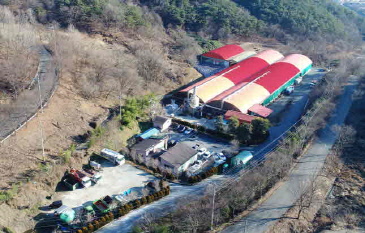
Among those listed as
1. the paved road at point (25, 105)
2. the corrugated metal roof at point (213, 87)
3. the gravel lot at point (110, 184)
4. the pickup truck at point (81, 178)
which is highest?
the paved road at point (25, 105)

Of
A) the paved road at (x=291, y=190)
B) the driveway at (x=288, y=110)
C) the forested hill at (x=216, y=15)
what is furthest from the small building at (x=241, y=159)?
the forested hill at (x=216, y=15)

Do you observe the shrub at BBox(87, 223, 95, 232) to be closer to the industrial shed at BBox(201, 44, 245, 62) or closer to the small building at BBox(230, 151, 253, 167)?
the small building at BBox(230, 151, 253, 167)

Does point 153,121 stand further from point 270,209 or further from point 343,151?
point 343,151

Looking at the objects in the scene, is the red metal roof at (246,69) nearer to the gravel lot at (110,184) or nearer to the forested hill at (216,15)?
the forested hill at (216,15)

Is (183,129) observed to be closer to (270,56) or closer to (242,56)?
(242,56)

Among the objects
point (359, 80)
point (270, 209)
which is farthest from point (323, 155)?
point (359, 80)

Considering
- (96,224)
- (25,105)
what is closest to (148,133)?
(25,105)

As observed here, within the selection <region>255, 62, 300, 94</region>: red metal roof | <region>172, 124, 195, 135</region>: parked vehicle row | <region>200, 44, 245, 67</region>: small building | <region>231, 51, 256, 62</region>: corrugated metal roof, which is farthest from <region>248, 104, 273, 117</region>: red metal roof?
<region>231, 51, 256, 62</region>: corrugated metal roof
